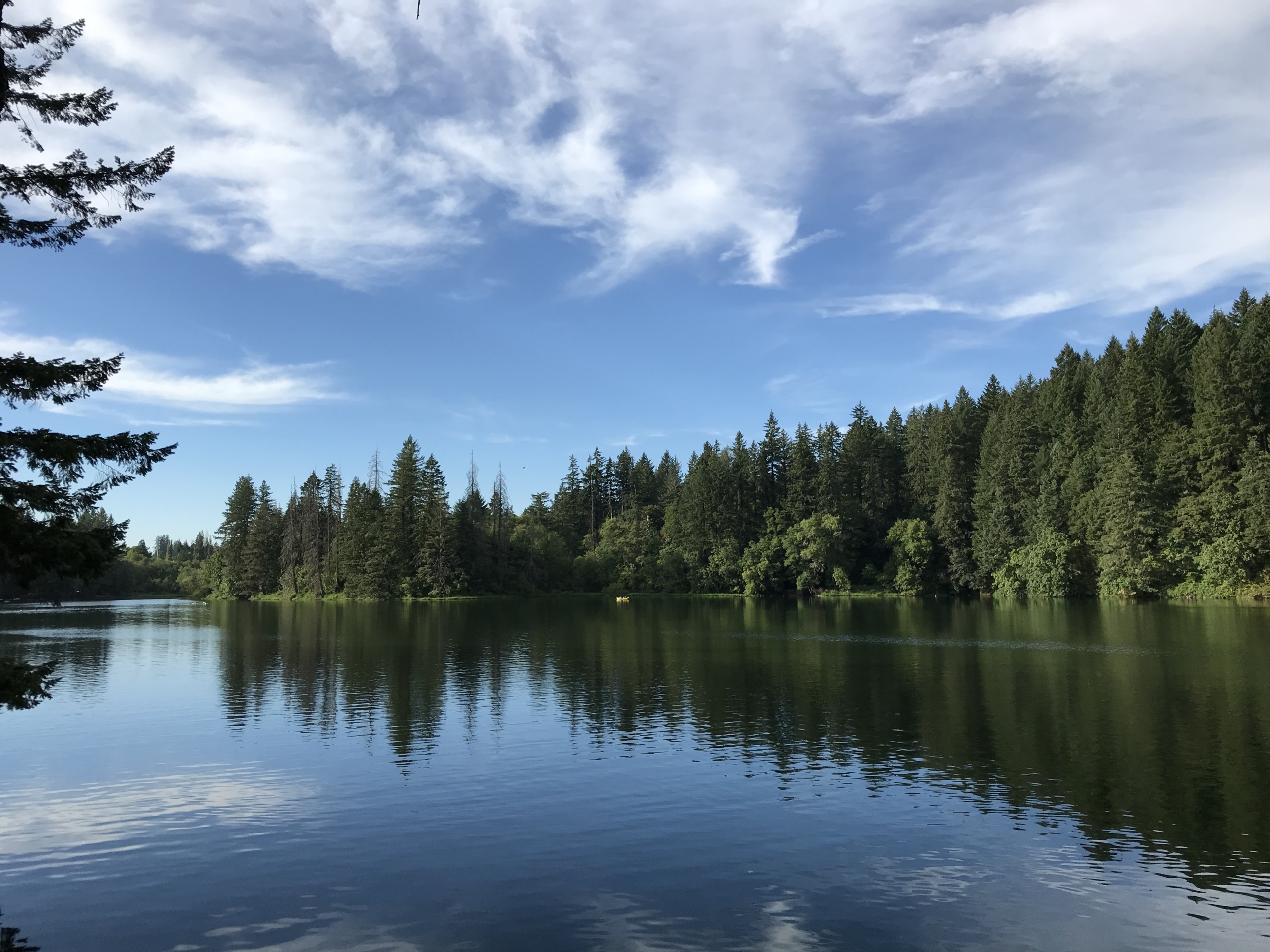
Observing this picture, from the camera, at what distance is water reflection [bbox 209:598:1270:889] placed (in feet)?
62.7

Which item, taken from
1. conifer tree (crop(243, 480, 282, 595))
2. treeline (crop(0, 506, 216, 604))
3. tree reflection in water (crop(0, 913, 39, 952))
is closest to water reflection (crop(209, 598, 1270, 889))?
tree reflection in water (crop(0, 913, 39, 952))

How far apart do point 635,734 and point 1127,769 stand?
13742 mm

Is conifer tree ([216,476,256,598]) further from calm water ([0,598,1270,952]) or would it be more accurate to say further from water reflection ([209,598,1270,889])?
calm water ([0,598,1270,952])

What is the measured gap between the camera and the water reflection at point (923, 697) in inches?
752

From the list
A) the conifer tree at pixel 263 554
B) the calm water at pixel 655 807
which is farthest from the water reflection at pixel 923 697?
the conifer tree at pixel 263 554

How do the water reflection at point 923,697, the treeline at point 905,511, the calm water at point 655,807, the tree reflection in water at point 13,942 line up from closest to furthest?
the tree reflection in water at point 13,942
the calm water at point 655,807
the water reflection at point 923,697
the treeline at point 905,511

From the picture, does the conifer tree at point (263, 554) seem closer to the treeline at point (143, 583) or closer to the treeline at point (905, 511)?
the treeline at point (905, 511)

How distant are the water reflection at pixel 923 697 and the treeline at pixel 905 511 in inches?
577

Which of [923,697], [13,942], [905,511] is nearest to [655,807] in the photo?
[13,942]

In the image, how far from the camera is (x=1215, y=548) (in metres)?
74.4

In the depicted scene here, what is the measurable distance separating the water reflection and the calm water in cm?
18

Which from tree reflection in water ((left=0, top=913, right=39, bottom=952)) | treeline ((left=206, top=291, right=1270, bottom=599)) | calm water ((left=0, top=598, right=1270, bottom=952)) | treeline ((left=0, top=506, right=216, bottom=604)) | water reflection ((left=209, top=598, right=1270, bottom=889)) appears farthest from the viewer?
treeline ((left=0, top=506, right=216, bottom=604))

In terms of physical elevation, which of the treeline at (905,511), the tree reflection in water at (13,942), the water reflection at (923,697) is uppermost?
the treeline at (905,511)

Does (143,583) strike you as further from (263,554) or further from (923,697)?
(923,697)
